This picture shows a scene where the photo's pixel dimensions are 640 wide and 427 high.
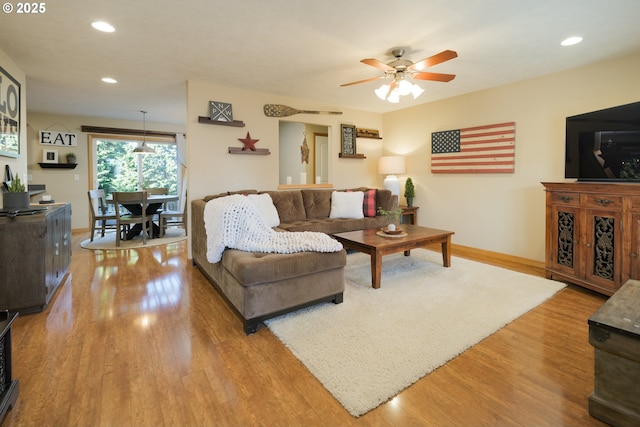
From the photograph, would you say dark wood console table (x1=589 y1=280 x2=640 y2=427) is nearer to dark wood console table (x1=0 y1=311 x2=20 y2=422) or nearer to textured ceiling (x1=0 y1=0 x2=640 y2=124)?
textured ceiling (x1=0 y1=0 x2=640 y2=124)

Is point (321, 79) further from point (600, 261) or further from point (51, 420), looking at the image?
point (51, 420)

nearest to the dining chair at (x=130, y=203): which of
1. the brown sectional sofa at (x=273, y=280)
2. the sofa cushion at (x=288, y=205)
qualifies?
the sofa cushion at (x=288, y=205)

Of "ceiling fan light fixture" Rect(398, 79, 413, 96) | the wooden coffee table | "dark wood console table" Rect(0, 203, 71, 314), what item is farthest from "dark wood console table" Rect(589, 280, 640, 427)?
"dark wood console table" Rect(0, 203, 71, 314)

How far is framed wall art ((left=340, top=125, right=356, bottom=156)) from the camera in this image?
549 centimetres

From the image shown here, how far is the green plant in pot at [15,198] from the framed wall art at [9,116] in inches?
19.3

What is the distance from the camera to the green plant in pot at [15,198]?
2.59 metres

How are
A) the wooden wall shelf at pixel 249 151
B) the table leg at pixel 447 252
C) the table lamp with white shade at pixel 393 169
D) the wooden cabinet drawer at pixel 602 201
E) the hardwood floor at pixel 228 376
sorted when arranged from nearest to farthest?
the hardwood floor at pixel 228 376, the wooden cabinet drawer at pixel 602 201, the table leg at pixel 447 252, the wooden wall shelf at pixel 249 151, the table lamp with white shade at pixel 393 169

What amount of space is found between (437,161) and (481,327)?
133 inches

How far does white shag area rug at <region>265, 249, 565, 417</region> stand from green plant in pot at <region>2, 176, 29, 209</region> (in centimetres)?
244

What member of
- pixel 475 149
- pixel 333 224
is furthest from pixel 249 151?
pixel 475 149

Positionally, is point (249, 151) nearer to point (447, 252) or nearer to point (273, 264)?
point (273, 264)

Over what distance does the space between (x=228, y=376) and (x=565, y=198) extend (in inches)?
136

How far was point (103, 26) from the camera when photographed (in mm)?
2521

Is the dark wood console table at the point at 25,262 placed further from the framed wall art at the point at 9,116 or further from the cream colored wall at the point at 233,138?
the cream colored wall at the point at 233,138
